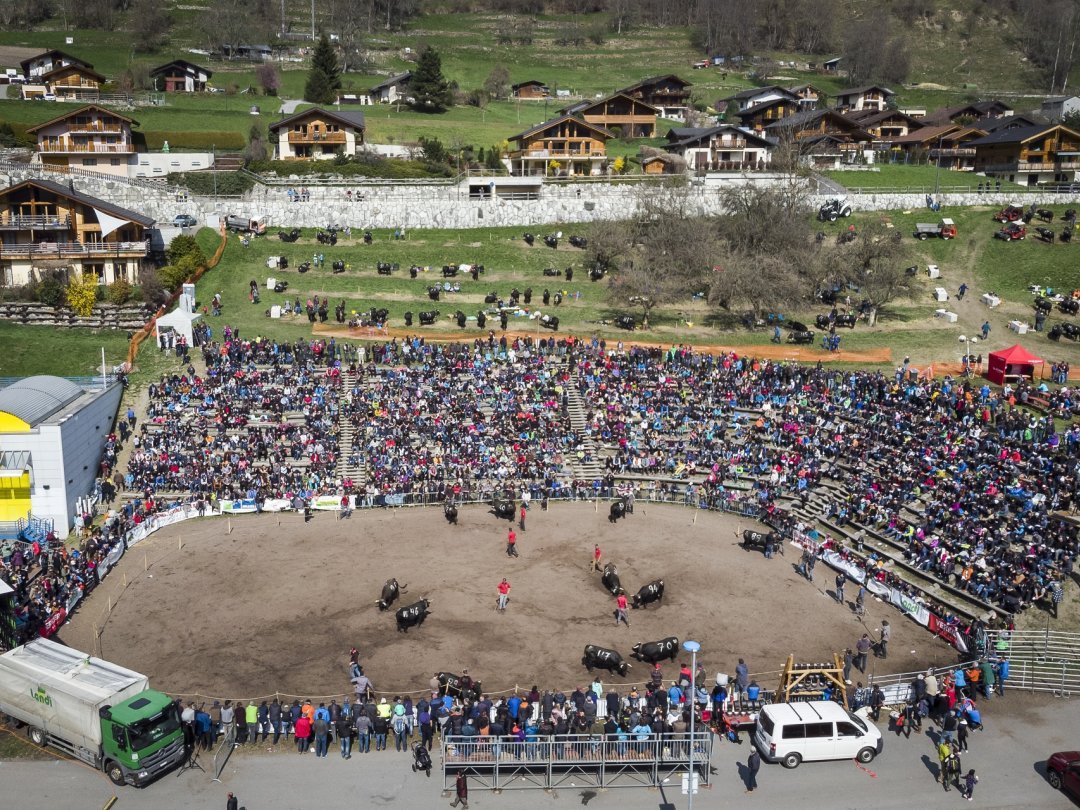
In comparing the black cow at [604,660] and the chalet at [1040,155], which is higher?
the chalet at [1040,155]

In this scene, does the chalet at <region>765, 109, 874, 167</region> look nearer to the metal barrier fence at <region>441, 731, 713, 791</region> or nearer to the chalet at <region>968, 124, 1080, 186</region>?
the chalet at <region>968, 124, 1080, 186</region>

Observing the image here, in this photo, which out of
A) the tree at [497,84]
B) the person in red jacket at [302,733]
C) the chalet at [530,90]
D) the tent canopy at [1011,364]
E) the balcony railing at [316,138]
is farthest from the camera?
the chalet at [530,90]

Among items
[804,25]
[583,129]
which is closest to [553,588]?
[583,129]

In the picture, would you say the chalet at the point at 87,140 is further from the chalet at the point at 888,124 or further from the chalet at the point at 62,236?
the chalet at the point at 888,124

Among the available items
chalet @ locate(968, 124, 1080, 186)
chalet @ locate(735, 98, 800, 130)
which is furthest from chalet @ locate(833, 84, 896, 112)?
chalet @ locate(968, 124, 1080, 186)

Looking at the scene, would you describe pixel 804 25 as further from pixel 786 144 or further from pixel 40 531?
pixel 40 531

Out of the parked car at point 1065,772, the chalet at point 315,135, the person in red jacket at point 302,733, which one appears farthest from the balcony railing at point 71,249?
the parked car at point 1065,772
